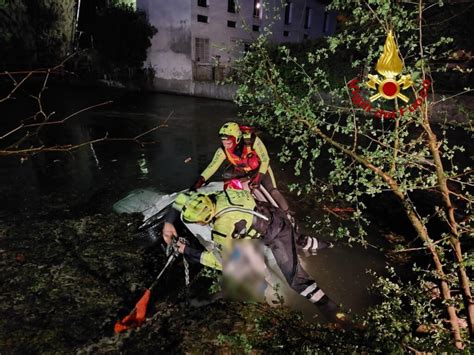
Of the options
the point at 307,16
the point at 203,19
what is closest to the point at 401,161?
the point at 203,19

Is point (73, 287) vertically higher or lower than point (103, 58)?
lower

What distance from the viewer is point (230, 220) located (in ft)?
11.7

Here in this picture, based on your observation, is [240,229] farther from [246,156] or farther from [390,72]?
[390,72]

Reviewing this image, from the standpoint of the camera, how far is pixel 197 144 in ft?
38.2

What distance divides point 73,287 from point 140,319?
122 cm

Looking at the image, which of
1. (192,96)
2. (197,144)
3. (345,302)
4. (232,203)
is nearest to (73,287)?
(232,203)

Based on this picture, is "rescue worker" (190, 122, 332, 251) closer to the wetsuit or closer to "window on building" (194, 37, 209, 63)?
the wetsuit

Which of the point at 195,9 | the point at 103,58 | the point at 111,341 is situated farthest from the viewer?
the point at 103,58

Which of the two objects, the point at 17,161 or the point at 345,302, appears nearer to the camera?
the point at 345,302

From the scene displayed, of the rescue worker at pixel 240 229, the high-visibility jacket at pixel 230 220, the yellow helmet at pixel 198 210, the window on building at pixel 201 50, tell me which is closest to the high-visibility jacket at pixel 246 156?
the rescue worker at pixel 240 229

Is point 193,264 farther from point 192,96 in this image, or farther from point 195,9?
point 195,9

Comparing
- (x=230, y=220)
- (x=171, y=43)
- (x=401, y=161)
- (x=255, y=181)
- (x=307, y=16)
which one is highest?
(x=307, y=16)

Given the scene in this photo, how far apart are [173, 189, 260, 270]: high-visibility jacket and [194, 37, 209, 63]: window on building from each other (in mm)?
21995

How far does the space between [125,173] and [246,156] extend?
4664mm
